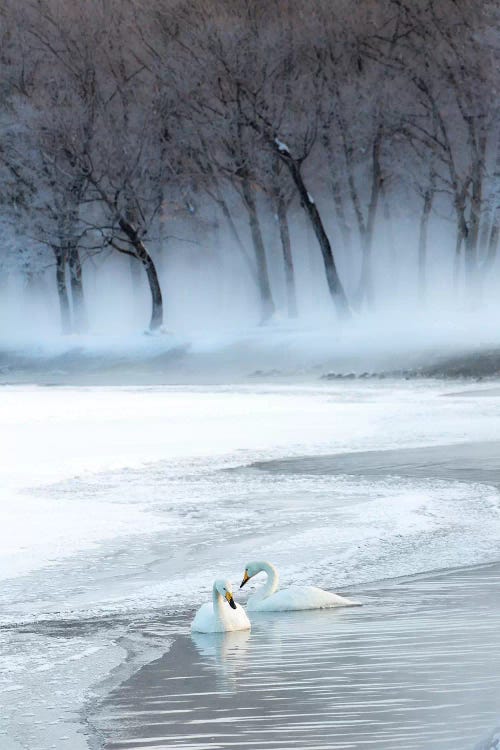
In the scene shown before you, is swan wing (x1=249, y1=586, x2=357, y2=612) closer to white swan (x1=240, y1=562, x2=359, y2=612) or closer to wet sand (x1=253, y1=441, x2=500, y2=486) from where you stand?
white swan (x1=240, y1=562, x2=359, y2=612)

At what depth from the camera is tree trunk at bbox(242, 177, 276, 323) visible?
40.6m

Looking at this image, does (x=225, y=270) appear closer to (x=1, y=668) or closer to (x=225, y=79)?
(x=225, y=79)

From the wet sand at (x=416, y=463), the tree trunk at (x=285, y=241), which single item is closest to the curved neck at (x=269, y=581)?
the wet sand at (x=416, y=463)

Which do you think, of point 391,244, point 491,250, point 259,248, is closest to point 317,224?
point 259,248

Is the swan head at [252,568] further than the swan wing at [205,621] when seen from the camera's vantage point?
Yes

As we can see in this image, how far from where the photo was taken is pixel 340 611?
8719 millimetres

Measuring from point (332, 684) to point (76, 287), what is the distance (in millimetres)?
39785

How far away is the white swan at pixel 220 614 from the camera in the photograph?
8078 millimetres

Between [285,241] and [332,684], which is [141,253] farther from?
[332,684]

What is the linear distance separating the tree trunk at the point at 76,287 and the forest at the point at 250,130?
89 mm

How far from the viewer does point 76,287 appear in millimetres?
45875

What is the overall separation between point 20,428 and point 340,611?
13208 mm

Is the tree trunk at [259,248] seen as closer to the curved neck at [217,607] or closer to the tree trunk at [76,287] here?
the tree trunk at [76,287]

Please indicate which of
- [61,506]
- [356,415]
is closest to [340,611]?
[61,506]
